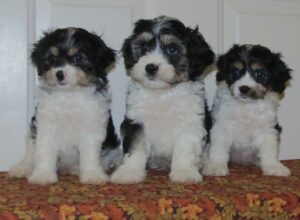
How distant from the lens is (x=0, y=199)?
2002mm

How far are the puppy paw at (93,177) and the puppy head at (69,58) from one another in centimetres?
46

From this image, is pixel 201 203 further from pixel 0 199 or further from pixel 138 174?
pixel 0 199

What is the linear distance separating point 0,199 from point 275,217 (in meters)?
1.18

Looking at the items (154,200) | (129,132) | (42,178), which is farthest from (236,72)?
(42,178)

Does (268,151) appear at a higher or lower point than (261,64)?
lower

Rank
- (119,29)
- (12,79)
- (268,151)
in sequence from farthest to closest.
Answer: (119,29) < (12,79) < (268,151)

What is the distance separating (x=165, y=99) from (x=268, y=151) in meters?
0.68

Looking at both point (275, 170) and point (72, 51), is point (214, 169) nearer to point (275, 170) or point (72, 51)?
point (275, 170)

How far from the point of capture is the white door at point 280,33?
338 centimetres

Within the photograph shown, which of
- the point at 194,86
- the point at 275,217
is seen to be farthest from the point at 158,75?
the point at 275,217

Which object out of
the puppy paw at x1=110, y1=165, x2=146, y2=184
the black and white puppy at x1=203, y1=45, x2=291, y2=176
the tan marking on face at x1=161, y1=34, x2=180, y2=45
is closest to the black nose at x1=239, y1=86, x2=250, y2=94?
the black and white puppy at x1=203, y1=45, x2=291, y2=176

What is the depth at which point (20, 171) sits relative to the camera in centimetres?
265

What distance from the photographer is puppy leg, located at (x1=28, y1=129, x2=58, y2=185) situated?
2.42 metres

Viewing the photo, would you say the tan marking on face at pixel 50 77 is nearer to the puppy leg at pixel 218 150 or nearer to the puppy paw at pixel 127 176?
the puppy paw at pixel 127 176
